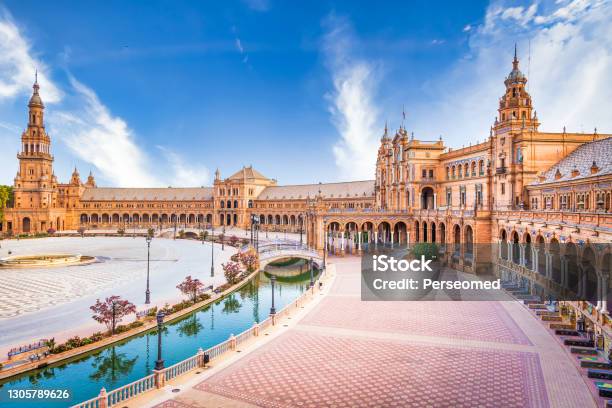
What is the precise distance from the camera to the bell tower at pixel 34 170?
11388 cm

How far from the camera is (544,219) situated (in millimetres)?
34969

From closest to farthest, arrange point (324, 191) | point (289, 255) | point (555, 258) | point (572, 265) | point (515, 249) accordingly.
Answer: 1. point (572, 265)
2. point (555, 258)
3. point (515, 249)
4. point (289, 255)
5. point (324, 191)

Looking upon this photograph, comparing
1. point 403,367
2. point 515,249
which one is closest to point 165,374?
point 403,367

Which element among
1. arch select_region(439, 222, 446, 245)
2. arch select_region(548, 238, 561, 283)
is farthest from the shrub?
arch select_region(548, 238, 561, 283)

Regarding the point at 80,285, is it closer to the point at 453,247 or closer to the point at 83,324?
the point at 83,324

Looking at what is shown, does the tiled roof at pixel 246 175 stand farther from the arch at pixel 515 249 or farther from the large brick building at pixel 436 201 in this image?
the arch at pixel 515 249

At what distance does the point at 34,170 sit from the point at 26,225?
15.1 meters

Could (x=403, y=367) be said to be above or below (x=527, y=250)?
below

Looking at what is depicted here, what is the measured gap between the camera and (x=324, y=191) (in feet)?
382

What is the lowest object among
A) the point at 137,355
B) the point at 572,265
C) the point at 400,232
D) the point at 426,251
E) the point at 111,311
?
the point at 137,355

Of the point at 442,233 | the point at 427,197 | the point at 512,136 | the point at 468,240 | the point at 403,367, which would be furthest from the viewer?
the point at 427,197

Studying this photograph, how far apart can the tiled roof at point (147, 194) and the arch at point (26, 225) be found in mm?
17053

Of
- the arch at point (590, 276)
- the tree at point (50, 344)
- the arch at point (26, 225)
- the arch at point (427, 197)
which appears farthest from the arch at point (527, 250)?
the arch at point (26, 225)

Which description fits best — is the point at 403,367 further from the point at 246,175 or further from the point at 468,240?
the point at 246,175
